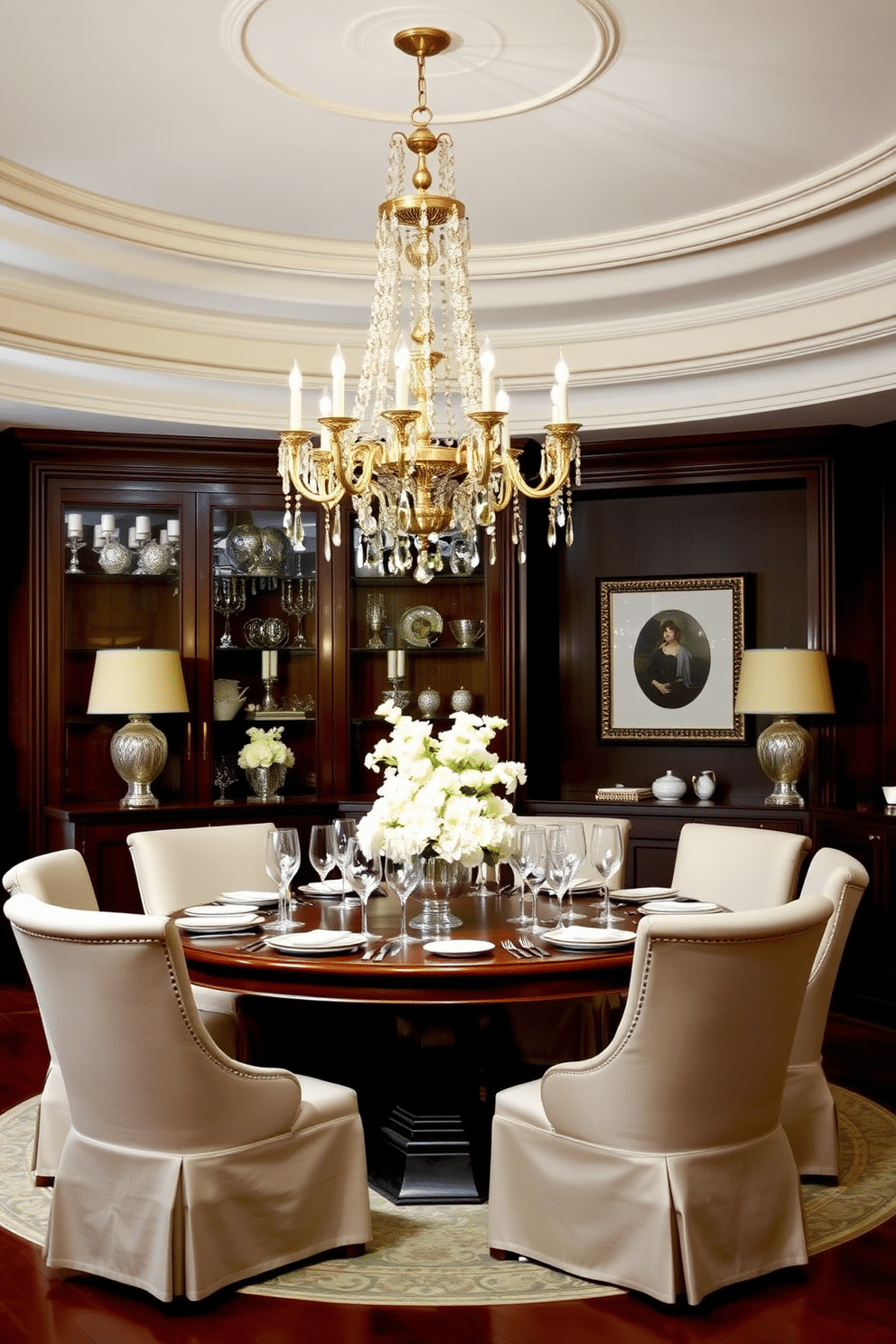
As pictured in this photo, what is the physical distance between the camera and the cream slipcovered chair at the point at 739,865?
12.9 ft

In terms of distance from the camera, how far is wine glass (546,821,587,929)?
3.31m

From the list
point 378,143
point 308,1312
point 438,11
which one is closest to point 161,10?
point 438,11

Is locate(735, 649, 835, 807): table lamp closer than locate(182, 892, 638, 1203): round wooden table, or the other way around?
locate(182, 892, 638, 1203): round wooden table

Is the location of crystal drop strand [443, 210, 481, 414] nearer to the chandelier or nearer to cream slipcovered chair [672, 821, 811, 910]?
the chandelier

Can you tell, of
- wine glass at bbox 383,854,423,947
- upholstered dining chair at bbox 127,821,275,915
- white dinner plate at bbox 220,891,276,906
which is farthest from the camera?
upholstered dining chair at bbox 127,821,275,915

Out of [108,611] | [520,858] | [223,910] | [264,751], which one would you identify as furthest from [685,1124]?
[108,611]

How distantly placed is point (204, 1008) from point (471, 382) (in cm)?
195

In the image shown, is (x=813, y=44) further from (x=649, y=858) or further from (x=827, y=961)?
(x=649, y=858)

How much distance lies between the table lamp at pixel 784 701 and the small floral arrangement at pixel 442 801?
2.37 meters

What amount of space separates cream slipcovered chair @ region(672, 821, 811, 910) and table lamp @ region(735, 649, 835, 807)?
135 cm

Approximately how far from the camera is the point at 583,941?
3135 mm

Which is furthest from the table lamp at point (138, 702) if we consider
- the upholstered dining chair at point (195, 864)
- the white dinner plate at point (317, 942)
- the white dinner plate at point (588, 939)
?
the white dinner plate at point (588, 939)

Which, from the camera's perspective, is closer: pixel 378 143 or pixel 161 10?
pixel 161 10

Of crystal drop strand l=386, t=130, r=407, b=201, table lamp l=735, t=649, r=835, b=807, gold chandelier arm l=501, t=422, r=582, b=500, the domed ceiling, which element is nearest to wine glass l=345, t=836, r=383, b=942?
gold chandelier arm l=501, t=422, r=582, b=500
